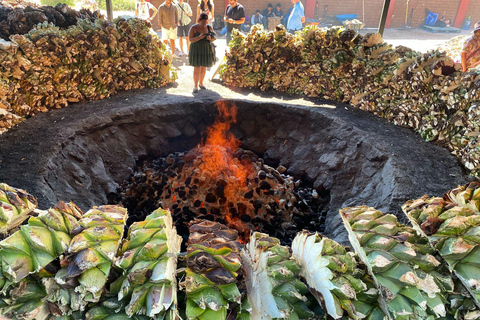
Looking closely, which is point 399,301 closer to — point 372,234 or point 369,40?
point 372,234

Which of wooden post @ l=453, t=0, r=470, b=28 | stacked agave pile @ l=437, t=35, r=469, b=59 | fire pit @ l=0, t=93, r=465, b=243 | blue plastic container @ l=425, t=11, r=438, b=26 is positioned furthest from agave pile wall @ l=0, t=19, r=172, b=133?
wooden post @ l=453, t=0, r=470, b=28

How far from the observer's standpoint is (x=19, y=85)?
15.2ft

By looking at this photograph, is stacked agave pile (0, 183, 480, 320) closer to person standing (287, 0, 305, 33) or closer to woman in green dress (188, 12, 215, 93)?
woman in green dress (188, 12, 215, 93)

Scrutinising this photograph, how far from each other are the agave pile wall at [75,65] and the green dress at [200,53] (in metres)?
0.67

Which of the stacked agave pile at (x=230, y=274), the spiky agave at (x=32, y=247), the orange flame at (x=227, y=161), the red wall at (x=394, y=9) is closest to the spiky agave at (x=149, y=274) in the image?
the stacked agave pile at (x=230, y=274)

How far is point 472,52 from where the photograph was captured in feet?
15.1

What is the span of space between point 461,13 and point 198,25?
20.3 meters

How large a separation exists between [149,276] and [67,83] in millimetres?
5051

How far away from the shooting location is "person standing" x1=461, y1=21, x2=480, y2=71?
4.54m

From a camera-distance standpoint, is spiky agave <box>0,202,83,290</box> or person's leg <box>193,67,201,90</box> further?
person's leg <box>193,67,201,90</box>

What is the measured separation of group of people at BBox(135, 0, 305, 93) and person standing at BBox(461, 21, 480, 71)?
4380 mm

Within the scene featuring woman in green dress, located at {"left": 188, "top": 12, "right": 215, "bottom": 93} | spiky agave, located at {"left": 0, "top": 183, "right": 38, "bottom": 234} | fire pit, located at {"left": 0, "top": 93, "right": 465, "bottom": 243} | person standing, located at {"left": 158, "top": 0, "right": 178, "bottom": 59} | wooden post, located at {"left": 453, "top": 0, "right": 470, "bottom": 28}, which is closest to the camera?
spiky agave, located at {"left": 0, "top": 183, "right": 38, "bottom": 234}

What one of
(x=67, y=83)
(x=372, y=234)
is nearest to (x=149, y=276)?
(x=372, y=234)

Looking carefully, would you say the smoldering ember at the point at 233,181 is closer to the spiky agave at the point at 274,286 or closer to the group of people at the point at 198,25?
→ the spiky agave at the point at 274,286
